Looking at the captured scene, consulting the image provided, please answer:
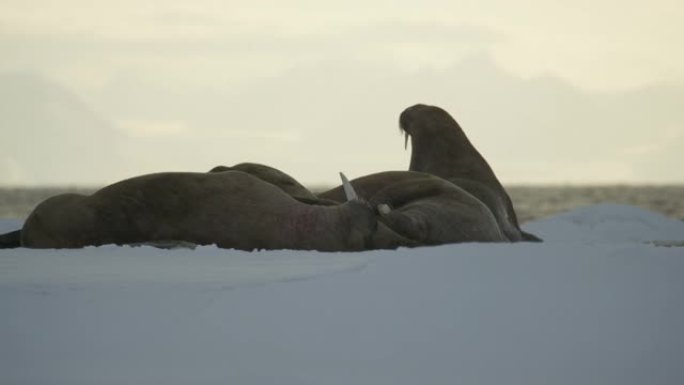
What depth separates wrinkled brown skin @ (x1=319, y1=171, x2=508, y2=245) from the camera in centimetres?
805

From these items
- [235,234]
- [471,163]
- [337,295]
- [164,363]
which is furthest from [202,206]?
[471,163]

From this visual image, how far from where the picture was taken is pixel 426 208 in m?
8.32

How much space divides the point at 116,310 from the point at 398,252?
144 centimetres

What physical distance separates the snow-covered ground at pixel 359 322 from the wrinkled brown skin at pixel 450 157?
5614mm

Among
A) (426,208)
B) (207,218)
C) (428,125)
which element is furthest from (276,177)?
(428,125)

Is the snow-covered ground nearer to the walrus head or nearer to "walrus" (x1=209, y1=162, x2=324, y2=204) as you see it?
"walrus" (x1=209, y1=162, x2=324, y2=204)

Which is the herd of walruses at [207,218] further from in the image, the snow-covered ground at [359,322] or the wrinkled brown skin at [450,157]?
the wrinkled brown skin at [450,157]

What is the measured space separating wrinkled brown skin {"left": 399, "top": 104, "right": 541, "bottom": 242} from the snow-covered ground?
5614 mm

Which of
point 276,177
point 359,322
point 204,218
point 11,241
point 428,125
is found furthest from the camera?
point 428,125

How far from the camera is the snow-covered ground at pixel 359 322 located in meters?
3.69

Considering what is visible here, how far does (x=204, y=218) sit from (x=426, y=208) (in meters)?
2.03

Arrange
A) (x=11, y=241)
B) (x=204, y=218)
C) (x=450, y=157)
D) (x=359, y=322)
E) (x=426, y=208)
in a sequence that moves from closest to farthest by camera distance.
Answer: (x=359, y=322) < (x=204, y=218) < (x=11, y=241) < (x=426, y=208) < (x=450, y=157)

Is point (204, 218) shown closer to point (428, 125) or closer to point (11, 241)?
point (11, 241)

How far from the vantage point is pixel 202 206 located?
7055 millimetres
